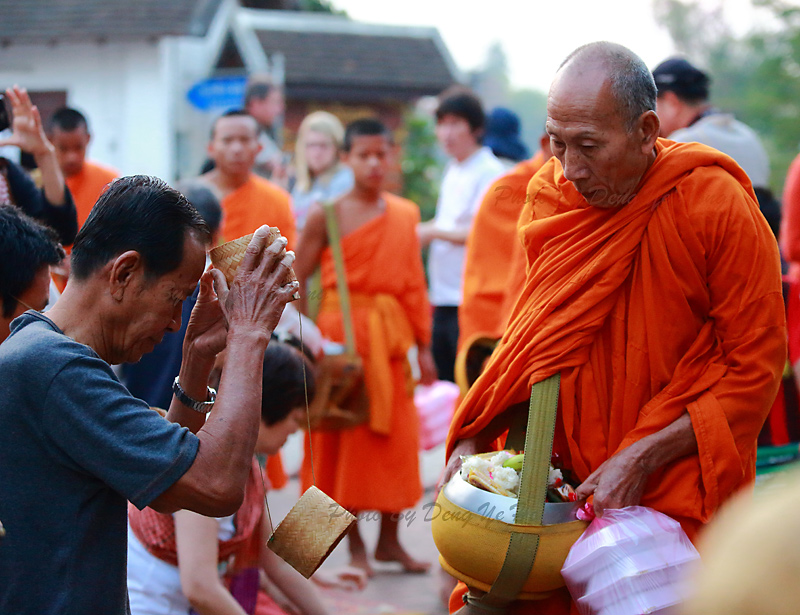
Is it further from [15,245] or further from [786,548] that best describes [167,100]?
[786,548]

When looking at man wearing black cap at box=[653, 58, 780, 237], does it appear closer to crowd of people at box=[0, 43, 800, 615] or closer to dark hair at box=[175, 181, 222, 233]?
crowd of people at box=[0, 43, 800, 615]

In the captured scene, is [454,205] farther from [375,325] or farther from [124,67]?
[124,67]

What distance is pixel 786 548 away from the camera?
0.86 m

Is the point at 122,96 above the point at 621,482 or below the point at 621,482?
below

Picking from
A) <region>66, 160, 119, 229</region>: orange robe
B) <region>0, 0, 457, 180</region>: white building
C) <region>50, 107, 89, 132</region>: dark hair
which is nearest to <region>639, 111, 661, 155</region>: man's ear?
<region>66, 160, 119, 229</region>: orange robe

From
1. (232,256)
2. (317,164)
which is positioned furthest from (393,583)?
(317,164)

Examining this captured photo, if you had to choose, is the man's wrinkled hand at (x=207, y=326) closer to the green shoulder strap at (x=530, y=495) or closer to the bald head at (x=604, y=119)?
the green shoulder strap at (x=530, y=495)

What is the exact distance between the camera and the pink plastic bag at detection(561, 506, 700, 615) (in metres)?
2.11

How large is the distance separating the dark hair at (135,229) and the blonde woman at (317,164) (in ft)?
20.4

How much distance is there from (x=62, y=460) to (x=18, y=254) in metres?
0.82

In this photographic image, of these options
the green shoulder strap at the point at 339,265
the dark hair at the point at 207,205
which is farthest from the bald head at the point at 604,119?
the green shoulder strap at the point at 339,265

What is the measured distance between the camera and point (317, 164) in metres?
8.48

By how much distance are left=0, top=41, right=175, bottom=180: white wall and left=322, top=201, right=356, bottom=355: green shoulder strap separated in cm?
1097

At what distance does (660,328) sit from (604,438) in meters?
0.32
